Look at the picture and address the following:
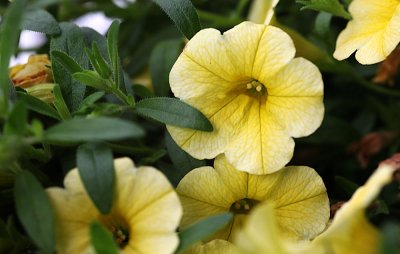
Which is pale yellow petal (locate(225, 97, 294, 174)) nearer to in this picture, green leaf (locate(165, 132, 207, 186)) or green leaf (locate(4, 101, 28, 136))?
green leaf (locate(165, 132, 207, 186))

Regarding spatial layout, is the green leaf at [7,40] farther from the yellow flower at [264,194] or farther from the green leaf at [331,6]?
the green leaf at [331,6]

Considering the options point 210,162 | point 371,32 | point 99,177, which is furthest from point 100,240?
point 371,32

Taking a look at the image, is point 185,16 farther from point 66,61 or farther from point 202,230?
point 202,230

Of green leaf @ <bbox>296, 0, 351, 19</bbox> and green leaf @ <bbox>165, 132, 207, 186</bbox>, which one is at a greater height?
green leaf @ <bbox>296, 0, 351, 19</bbox>

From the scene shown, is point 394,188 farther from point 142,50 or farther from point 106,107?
point 142,50

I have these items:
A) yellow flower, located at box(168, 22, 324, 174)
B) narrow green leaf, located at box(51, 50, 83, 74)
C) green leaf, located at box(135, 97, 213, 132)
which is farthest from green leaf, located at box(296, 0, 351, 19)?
narrow green leaf, located at box(51, 50, 83, 74)

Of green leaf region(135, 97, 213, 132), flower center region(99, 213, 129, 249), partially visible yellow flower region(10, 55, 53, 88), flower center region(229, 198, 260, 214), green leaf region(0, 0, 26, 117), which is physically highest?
green leaf region(0, 0, 26, 117)

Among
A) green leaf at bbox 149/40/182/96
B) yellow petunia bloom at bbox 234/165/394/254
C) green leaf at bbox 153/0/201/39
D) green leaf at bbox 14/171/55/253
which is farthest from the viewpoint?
green leaf at bbox 149/40/182/96
